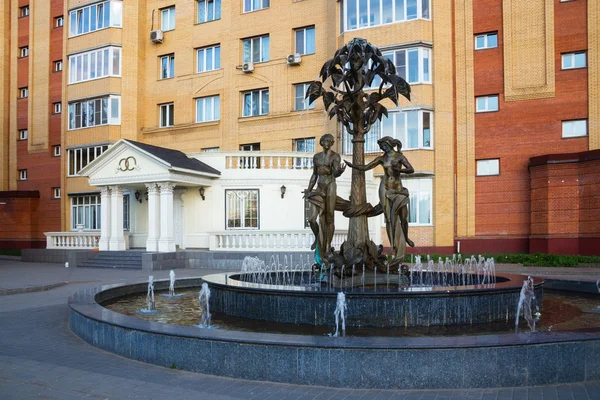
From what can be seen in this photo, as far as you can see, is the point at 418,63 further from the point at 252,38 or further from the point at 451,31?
the point at 252,38

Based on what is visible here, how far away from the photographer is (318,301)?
8727mm

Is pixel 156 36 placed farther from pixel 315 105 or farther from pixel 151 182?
pixel 151 182

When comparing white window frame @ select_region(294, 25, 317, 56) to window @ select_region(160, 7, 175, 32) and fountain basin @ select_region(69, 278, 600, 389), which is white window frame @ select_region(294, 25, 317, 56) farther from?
fountain basin @ select_region(69, 278, 600, 389)

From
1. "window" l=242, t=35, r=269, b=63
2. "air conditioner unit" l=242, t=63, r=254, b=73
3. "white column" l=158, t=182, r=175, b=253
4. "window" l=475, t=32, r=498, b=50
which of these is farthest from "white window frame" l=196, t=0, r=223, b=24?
"window" l=475, t=32, r=498, b=50

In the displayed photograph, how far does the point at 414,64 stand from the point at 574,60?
7.13m

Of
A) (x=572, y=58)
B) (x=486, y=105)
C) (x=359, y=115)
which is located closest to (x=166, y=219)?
(x=359, y=115)

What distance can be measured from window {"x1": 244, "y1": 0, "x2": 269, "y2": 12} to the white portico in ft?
38.3

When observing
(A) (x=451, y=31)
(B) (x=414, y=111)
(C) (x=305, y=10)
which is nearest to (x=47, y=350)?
(B) (x=414, y=111)

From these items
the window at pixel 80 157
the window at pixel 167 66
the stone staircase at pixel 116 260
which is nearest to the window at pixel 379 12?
the window at pixel 167 66

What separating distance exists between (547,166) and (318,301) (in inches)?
738

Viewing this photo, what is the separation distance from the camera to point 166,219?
24.1 metres

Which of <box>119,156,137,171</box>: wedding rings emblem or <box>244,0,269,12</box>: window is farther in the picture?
<box>244,0,269,12</box>: window

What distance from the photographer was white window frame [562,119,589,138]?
2477 cm

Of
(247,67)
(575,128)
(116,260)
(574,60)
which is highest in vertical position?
(247,67)
